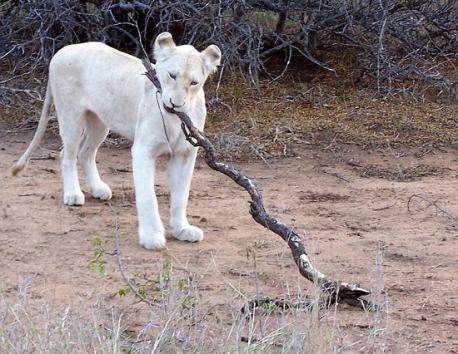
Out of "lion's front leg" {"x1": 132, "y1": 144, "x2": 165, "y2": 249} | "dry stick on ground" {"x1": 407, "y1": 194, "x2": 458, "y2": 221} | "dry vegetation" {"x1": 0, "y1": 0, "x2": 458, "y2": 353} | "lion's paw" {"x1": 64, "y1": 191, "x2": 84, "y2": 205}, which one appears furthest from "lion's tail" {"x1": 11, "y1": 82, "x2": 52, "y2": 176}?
"dry stick on ground" {"x1": 407, "y1": 194, "x2": 458, "y2": 221}

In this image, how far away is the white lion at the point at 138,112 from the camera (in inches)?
212

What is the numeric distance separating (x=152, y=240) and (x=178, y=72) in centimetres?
93

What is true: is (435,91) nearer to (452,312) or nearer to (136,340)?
(452,312)

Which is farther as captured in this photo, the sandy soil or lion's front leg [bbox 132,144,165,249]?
lion's front leg [bbox 132,144,165,249]

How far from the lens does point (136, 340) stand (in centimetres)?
378

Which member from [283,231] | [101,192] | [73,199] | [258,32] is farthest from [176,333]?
[258,32]

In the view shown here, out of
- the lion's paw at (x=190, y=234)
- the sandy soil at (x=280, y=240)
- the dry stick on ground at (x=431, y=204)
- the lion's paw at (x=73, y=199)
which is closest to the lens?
the sandy soil at (x=280, y=240)

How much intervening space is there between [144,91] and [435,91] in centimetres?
411

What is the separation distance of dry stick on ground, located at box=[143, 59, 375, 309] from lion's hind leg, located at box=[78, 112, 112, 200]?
1.19m

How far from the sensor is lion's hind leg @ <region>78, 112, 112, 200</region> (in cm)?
658

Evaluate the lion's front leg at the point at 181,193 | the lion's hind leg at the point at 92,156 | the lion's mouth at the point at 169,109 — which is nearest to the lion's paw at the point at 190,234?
the lion's front leg at the point at 181,193

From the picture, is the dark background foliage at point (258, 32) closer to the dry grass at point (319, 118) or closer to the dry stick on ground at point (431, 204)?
the dry grass at point (319, 118)

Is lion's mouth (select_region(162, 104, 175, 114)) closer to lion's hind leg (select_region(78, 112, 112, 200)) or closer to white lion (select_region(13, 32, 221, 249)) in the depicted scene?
white lion (select_region(13, 32, 221, 249))

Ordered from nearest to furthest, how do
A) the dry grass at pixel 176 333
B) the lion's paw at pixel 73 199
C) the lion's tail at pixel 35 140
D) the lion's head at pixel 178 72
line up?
the dry grass at pixel 176 333 < the lion's head at pixel 178 72 < the lion's paw at pixel 73 199 < the lion's tail at pixel 35 140
